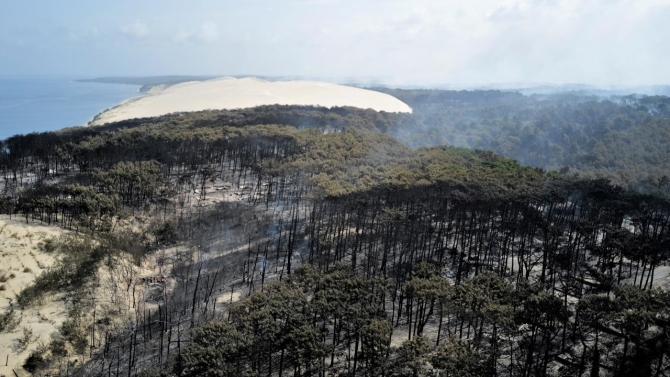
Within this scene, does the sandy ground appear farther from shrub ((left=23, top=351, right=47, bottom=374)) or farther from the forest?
the forest

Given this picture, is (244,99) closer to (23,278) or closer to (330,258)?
(330,258)

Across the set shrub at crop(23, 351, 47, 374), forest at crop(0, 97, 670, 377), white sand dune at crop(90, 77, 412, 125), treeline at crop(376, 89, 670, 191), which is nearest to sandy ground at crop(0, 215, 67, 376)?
shrub at crop(23, 351, 47, 374)

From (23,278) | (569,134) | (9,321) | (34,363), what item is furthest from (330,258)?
(569,134)

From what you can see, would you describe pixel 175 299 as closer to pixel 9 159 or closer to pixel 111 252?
pixel 111 252

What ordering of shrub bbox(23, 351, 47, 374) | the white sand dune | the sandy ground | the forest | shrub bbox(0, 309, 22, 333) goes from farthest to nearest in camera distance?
1. the white sand dune
2. shrub bbox(0, 309, 22, 333)
3. the sandy ground
4. shrub bbox(23, 351, 47, 374)
5. the forest

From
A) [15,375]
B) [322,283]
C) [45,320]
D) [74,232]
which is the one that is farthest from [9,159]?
[322,283]

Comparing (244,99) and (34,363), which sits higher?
(244,99)
